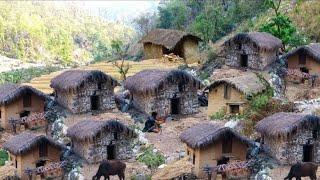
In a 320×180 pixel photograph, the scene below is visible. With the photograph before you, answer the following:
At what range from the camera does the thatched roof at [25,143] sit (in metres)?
38.5

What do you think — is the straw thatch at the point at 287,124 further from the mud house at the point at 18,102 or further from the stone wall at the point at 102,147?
the mud house at the point at 18,102

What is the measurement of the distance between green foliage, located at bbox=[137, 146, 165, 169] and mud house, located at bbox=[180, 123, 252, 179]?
5.49 feet

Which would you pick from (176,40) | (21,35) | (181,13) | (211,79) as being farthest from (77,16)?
(211,79)

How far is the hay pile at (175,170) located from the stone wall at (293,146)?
14.0 ft

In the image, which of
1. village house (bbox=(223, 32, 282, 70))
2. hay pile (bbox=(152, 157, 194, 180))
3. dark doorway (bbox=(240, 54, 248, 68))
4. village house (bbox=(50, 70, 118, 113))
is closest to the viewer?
hay pile (bbox=(152, 157, 194, 180))

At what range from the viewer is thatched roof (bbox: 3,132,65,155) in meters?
38.5

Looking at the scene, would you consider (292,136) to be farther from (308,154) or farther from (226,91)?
(226,91)

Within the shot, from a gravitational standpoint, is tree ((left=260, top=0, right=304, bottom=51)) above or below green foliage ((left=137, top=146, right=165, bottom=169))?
above

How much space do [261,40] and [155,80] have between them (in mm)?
9943

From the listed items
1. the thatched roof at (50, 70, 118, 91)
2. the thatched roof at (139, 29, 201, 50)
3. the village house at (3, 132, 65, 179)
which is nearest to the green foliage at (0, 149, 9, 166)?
the village house at (3, 132, 65, 179)

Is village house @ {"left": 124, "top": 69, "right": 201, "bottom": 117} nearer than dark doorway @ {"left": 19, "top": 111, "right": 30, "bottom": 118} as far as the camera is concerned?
Yes

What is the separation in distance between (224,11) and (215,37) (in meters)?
6.90

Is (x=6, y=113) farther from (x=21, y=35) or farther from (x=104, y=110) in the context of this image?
(x=21, y=35)

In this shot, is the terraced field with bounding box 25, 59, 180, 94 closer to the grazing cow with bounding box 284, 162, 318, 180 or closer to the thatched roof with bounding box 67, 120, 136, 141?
the thatched roof with bounding box 67, 120, 136, 141
